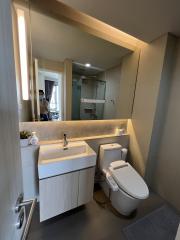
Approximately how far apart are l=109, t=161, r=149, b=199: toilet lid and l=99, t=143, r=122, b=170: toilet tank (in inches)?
5.0

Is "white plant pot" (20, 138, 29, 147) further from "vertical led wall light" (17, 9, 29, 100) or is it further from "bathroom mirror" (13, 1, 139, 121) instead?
"vertical led wall light" (17, 9, 29, 100)

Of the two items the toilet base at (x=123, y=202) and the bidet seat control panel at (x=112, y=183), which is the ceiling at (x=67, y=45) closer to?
the bidet seat control panel at (x=112, y=183)

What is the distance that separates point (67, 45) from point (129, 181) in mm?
1833

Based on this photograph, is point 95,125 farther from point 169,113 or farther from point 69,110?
point 169,113

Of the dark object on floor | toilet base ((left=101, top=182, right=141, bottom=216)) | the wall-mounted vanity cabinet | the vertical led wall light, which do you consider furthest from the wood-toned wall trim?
the dark object on floor

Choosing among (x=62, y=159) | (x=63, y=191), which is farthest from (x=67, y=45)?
(x=63, y=191)

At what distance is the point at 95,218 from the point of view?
145 cm

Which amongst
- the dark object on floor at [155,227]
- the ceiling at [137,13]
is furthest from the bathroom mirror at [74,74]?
the dark object on floor at [155,227]

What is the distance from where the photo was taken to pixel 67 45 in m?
1.48

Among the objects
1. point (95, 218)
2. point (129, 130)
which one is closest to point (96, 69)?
point (129, 130)

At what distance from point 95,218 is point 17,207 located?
134cm

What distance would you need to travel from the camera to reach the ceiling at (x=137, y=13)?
108cm

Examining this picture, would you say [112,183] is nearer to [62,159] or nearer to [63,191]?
[63,191]

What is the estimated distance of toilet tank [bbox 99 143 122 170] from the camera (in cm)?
171
